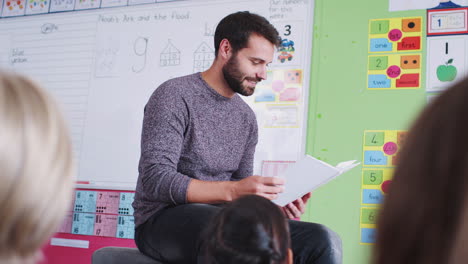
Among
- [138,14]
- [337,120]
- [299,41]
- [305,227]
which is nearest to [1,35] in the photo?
[138,14]

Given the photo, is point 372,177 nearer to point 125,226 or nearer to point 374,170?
point 374,170

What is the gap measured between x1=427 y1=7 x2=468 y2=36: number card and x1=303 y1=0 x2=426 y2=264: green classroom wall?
38 mm

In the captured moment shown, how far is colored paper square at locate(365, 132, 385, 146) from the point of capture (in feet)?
6.62

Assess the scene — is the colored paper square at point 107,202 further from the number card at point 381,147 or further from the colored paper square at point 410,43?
the colored paper square at point 410,43

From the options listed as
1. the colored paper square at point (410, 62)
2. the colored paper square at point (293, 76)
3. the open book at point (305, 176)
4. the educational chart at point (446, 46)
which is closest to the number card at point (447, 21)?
the educational chart at point (446, 46)

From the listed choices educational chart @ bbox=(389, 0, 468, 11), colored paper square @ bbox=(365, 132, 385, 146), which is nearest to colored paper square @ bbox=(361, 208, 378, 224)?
colored paper square @ bbox=(365, 132, 385, 146)

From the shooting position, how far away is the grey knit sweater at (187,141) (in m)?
1.33

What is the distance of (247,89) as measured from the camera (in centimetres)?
171

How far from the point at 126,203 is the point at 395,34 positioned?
1.45m

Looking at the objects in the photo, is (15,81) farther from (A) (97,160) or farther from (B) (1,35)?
(B) (1,35)

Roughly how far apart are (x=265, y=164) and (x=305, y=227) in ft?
2.97

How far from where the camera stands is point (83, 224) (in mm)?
2465

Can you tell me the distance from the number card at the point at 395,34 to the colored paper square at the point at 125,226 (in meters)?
1.36

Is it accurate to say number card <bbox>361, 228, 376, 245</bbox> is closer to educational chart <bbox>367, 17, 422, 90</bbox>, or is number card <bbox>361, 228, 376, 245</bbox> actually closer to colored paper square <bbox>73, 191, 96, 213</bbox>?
educational chart <bbox>367, 17, 422, 90</bbox>
